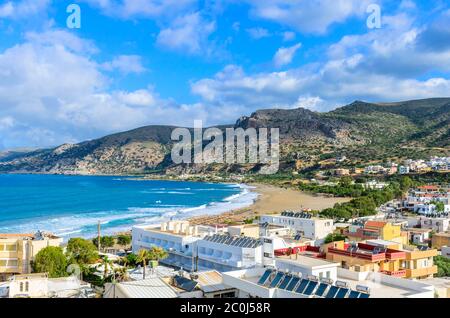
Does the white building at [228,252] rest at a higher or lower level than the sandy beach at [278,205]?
higher

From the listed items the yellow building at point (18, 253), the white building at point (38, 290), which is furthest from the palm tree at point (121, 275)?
the yellow building at point (18, 253)

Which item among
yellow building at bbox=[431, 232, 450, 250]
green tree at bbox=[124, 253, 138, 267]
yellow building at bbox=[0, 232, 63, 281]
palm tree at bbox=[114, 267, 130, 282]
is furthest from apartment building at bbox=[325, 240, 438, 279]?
yellow building at bbox=[0, 232, 63, 281]

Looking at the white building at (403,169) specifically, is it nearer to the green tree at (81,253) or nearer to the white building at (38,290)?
the green tree at (81,253)

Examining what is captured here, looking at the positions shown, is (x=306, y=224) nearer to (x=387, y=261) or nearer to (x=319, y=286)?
(x=387, y=261)

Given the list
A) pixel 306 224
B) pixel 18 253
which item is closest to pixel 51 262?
pixel 18 253

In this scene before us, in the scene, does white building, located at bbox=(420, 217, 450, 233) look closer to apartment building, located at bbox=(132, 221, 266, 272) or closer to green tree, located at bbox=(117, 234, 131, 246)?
apartment building, located at bbox=(132, 221, 266, 272)

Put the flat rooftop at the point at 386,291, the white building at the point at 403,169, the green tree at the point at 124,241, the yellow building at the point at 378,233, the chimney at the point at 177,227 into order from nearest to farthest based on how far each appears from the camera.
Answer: the flat rooftop at the point at 386,291, the yellow building at the point at 378,233, the chimney at the point at 177,227, the green tree at the point at 124,241, the white building at the point at 403,169
